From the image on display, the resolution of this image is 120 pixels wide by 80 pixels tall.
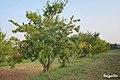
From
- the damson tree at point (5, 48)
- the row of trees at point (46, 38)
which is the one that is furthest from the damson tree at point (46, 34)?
the damson tree at point (5, 48)

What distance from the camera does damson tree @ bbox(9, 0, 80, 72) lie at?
2003cm

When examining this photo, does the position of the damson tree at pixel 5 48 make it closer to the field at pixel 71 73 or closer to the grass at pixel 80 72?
the field at pixel 71 73

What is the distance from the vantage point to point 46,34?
66.5 ft

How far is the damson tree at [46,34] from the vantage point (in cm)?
2003

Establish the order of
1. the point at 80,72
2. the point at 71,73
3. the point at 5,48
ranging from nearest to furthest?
1. the point at 71,73
2. the point at 80,72
3. the point at 5,48

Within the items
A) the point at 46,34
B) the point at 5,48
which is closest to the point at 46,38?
the point at 46,34

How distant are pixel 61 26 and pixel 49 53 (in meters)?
2.58

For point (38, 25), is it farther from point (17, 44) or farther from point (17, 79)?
point (17, 79)

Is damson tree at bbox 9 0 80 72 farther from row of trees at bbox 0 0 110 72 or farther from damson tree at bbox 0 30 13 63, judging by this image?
damson tree at bbox 0 30 13 63

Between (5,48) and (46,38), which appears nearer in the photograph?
(46,38)

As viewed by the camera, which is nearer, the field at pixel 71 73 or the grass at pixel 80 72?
the grass at pixel 80 72

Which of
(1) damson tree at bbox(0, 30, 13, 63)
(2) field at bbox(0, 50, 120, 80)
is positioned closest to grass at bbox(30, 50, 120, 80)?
(2) field at bbox(0, 50, 120, 80)

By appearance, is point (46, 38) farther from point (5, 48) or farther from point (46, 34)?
point (5, 48)

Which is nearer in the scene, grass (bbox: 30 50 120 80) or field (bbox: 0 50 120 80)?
grass (bbox: 30 50 120 80)
